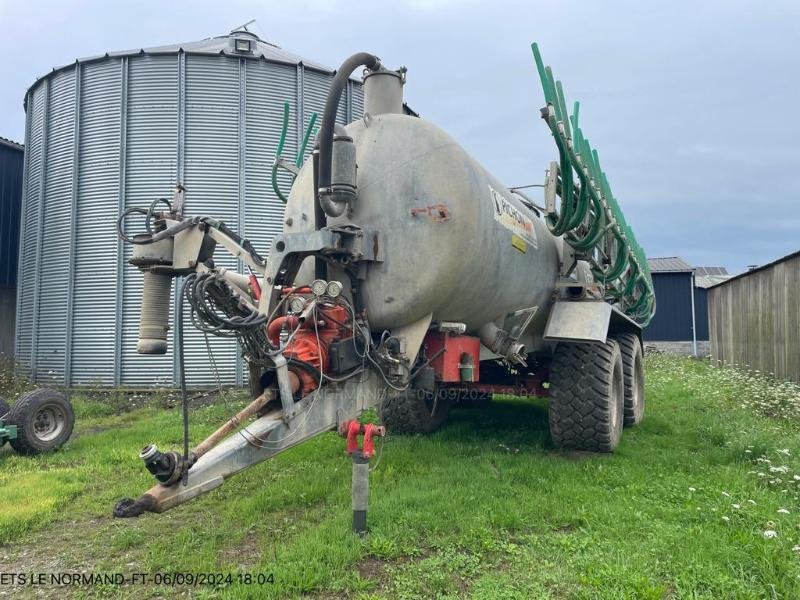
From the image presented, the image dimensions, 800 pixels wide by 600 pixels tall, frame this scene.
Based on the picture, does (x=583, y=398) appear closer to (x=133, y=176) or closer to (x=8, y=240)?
(x=133, y=176)

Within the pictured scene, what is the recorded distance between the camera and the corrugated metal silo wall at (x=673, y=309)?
83.9 ft

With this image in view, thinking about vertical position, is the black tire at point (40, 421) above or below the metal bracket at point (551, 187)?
below

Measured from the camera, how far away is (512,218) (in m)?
5.10

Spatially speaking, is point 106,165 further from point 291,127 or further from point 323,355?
point 323,355

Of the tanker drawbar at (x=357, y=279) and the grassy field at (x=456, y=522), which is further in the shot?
the tanker drawbar at (x=357, y=279)

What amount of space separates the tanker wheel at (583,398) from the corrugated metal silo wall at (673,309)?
21.6m

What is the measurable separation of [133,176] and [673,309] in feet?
73.1

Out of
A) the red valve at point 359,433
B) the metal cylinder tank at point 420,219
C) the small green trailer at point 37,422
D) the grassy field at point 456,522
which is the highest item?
the metal cylinder tank at point 420,219

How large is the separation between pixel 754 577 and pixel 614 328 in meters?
4.69

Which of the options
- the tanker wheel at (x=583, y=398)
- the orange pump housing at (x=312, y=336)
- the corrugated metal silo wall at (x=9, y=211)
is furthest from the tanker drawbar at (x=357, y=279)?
the corrugated metal silo wall at (x=9, y=211)

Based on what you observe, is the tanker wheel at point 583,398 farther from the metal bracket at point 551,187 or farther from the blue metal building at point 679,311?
the blue metal building at point 679,311

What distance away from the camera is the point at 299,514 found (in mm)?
4316

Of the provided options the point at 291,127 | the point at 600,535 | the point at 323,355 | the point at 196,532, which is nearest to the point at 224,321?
the point at 323,355

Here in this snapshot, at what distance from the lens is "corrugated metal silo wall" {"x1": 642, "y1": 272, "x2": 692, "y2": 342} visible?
83.9 ft
